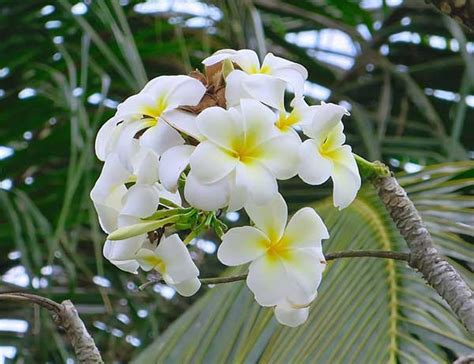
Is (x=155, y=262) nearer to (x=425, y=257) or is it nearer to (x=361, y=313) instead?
(x=425, y=257)

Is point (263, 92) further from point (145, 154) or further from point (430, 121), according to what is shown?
point (430, 121)

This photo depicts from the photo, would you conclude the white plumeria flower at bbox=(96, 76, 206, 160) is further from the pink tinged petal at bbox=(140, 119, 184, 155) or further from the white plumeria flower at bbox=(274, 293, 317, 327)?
the white plumeria flower at bbox=(274, 293, 317, 327)

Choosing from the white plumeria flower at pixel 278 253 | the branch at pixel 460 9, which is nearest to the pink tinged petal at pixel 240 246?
the white plumeria flower at pixel 278 253

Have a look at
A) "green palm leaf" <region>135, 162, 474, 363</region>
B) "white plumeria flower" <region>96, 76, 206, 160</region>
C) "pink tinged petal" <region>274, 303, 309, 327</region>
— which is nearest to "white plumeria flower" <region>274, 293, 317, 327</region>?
"pink tinged petal" <region>274, 303, 309, 327</region>

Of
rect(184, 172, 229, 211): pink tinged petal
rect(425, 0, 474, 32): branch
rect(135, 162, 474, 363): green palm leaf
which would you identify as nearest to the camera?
rect(184, 172, 229, 211): pink tinged petal

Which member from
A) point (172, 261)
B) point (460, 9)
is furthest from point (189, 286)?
point (460, 9)
